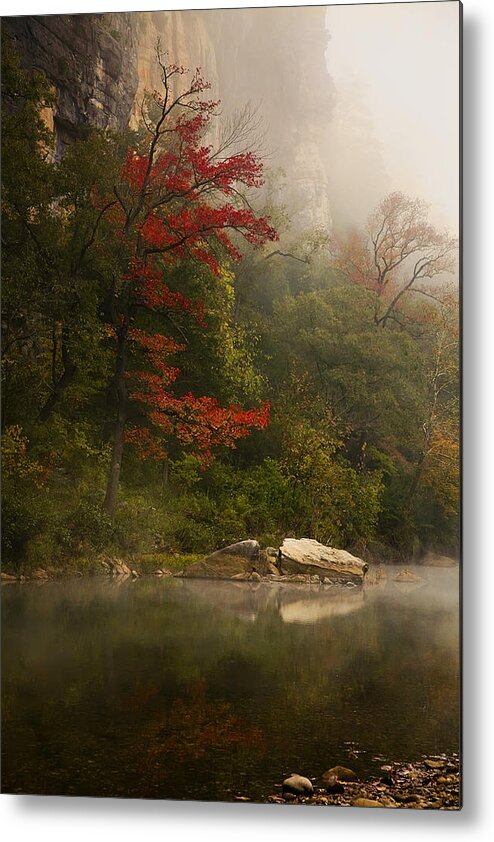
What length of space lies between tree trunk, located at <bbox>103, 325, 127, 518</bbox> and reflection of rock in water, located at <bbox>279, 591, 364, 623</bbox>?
907 mm

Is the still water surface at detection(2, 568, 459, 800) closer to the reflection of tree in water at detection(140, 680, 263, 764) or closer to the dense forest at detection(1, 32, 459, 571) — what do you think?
the reflection of tree in water at detection(140, 680, 263, 764)

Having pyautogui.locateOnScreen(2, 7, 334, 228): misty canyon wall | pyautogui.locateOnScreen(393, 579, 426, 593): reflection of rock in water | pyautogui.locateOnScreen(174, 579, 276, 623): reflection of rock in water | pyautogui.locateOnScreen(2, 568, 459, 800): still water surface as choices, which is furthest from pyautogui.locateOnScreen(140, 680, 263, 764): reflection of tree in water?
pyautogui.locateOnScreen(2, 7, 334, 228): misty canyon wall

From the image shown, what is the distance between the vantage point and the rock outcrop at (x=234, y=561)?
14.6 ft

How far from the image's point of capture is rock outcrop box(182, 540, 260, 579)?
4457mm

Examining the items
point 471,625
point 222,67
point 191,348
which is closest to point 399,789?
point 471,625

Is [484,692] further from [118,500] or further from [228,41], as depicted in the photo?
[228,41]

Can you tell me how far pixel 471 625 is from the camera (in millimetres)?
4242

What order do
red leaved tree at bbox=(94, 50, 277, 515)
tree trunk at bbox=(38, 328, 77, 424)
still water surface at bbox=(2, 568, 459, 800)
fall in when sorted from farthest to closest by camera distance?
tree trunk at bbox=(38, 328, 77, 424)
red leaved tree at bbox=(94, 50, 277, 515)
still water surface at bbox=(2, 568, 459, 800)

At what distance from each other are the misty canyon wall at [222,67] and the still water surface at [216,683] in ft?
5.47

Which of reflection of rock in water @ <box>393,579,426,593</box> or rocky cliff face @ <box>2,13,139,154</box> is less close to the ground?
rocky cliff face @ <box>2,13,139,154</box>

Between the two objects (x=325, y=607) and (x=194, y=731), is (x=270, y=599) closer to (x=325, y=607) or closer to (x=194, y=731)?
(x=325, y=607)

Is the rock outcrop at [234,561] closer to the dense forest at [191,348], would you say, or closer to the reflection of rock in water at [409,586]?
the dense forest at [191,348]

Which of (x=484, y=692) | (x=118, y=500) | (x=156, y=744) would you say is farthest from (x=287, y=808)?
(x=118, y=500)

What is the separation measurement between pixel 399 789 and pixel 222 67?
10.1 feet
